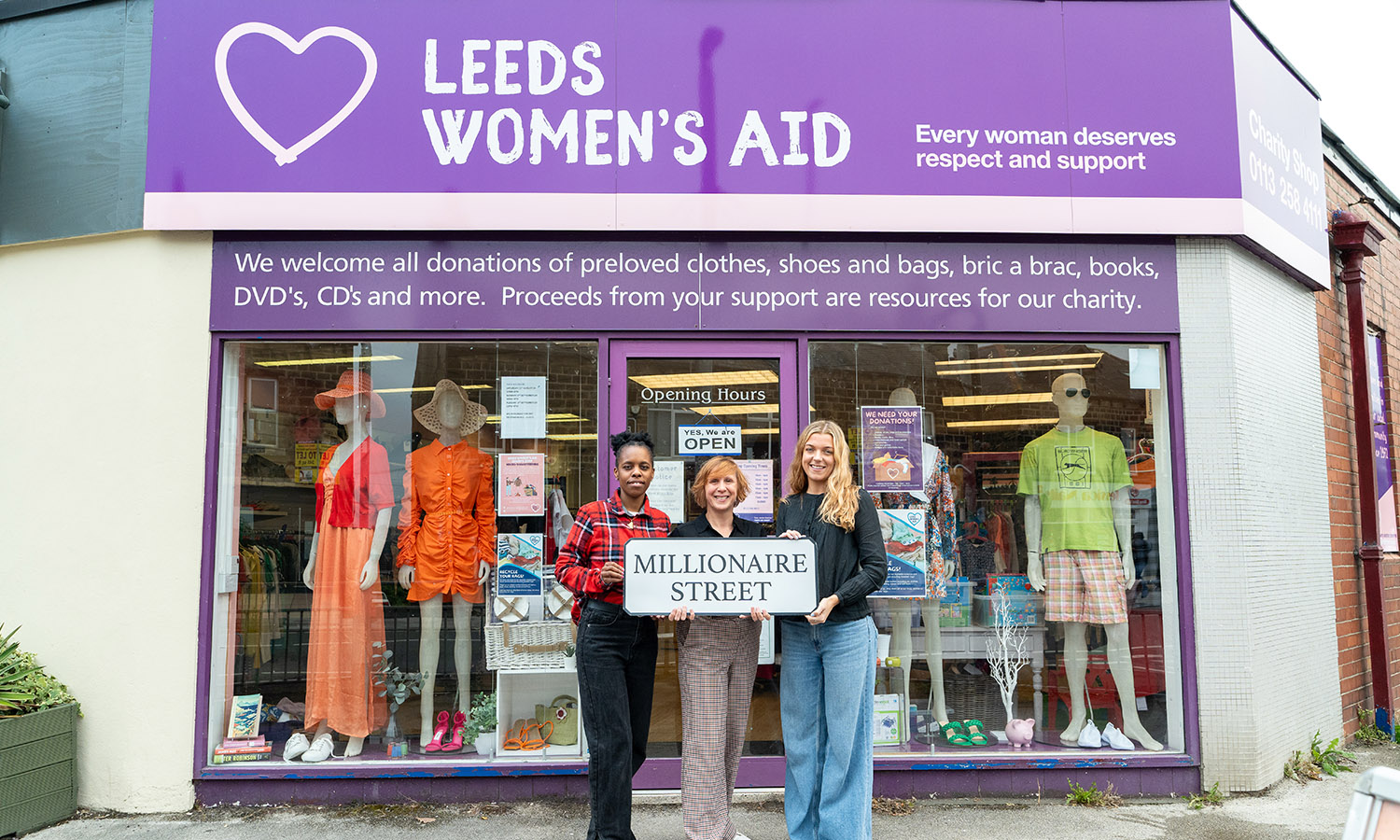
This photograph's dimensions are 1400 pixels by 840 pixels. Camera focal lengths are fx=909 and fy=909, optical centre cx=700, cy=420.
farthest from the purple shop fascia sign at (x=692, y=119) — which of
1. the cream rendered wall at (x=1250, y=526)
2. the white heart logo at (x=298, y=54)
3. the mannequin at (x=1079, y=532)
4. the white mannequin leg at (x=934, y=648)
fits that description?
the white mannequin leg at (x=934, y=648)

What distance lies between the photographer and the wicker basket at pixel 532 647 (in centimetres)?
546

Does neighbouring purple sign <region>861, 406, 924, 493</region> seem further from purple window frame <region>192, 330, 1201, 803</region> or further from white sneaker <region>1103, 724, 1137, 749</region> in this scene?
white sneaker <region>1103, 724, 1137, 749</region>

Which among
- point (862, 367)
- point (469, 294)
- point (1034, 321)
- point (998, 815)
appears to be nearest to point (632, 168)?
point (469, 294)

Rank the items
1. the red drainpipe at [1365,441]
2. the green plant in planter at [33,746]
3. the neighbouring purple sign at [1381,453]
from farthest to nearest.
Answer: the neighbouring purple sign at [1381,453] < the red drainpipe at [1365,441] < the green plant in planter at [33,746]

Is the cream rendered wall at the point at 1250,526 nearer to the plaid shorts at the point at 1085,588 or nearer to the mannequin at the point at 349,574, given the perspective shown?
the plaid shorts at the point at 1085,588

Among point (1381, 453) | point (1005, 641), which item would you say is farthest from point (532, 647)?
point (1381, 453)

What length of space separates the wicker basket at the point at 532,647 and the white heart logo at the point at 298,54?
309cm

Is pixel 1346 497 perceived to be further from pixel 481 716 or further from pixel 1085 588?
pixel 481 716

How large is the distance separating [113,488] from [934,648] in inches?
195

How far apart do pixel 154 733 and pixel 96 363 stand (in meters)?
2.16

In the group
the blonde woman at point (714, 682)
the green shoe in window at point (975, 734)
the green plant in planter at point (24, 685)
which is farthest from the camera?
the green shoe in window at point (975, 734)

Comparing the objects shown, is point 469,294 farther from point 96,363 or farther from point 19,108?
point 19,108

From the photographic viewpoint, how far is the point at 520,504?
5547 mm

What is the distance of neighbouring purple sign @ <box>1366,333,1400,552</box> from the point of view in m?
7.03
